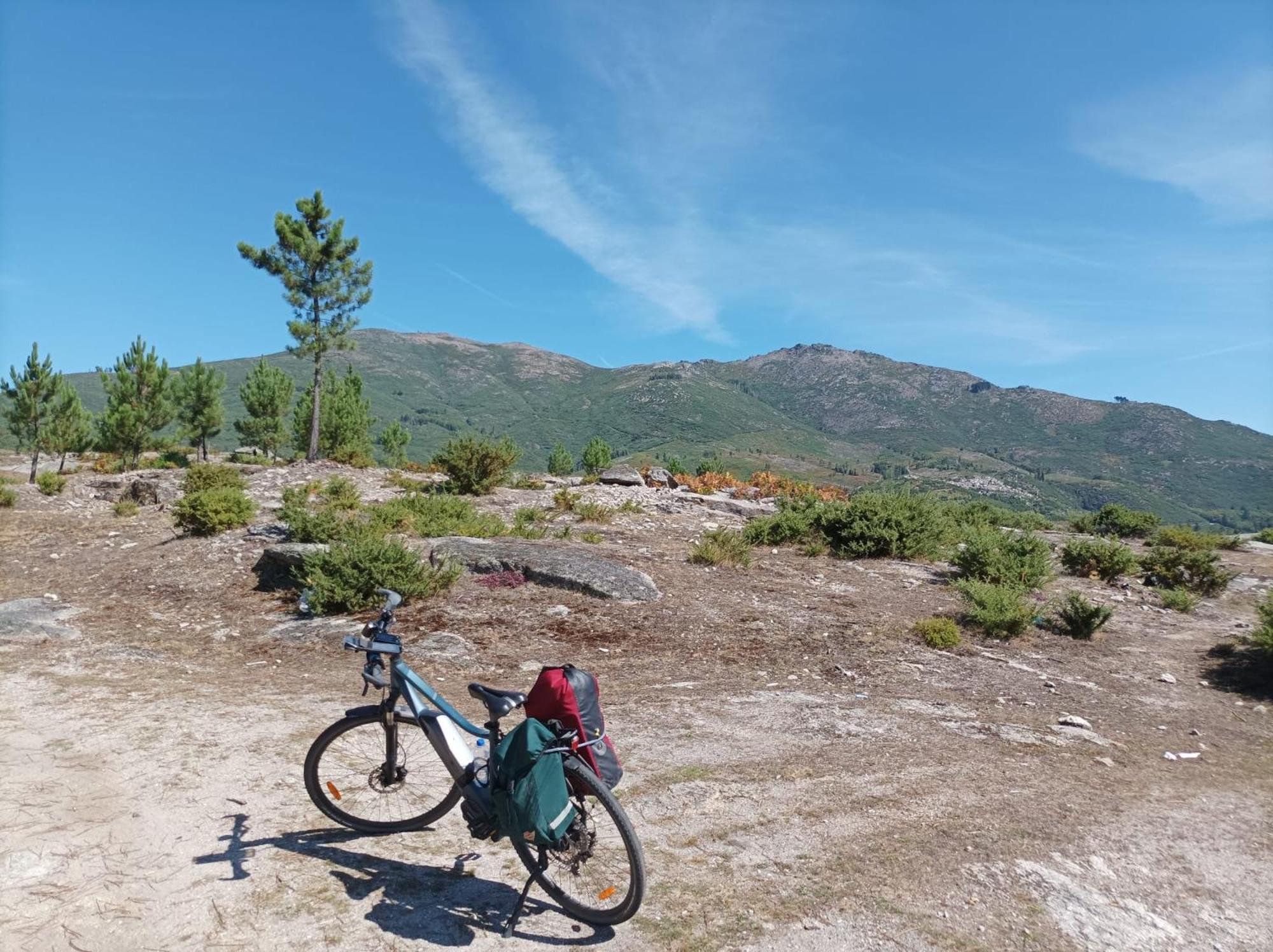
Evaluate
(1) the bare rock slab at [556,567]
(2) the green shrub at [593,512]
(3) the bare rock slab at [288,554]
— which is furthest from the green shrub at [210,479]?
(1) the bare rock slab at [556,567]

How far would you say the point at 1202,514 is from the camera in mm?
192125

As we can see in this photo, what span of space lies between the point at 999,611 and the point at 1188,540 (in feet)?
32.7

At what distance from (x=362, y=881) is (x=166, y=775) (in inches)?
75.9

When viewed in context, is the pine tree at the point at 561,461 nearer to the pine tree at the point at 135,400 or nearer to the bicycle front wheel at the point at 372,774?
the pine tree at the point at 135,400

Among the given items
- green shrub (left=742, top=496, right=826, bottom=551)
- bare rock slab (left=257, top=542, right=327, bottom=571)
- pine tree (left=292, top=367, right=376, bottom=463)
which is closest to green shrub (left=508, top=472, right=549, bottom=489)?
green shrub (left=742, top=496, right=826, bottom=551)

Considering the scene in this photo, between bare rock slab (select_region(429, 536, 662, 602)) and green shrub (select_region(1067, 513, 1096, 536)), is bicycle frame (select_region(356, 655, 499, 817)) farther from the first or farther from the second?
green shrub (select_region(1067, 513, 1096, 536))

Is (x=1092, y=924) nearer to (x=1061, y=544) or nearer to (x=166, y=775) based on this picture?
(x=166, y=775)

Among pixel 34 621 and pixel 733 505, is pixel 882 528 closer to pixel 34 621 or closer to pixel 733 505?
pixel 733 505

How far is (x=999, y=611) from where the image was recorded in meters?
9.27

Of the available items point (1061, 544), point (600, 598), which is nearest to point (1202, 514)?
point (1061, 544)

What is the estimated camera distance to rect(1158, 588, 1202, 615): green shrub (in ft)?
36.1

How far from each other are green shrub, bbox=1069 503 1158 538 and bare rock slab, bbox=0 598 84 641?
78.0ft

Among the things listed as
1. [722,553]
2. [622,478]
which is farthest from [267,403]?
[722,553]

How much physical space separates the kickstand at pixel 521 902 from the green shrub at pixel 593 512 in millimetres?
12683
